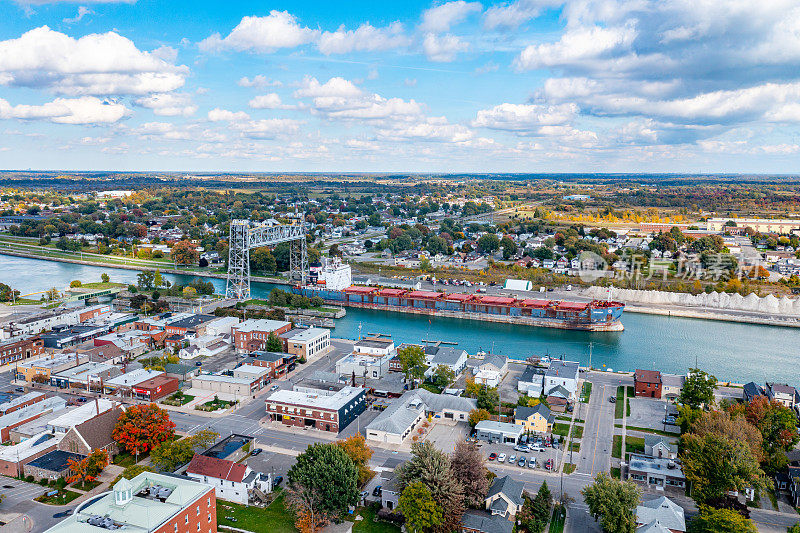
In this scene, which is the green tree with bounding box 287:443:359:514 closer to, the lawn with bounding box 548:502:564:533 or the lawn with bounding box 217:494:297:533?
the lawn with bounding box 217:494:297:533

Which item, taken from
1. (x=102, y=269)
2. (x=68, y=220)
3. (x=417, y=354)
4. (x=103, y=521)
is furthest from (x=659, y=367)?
(x=68, y=220)

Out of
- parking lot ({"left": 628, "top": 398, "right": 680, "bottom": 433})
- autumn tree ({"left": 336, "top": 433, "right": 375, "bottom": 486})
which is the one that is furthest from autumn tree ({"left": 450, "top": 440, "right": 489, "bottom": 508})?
parking lot ({"left": 628, "top": 398, "right": 680, "bottom": 433})

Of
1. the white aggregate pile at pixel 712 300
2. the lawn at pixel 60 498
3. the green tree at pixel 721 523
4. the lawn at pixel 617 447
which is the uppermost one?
the white aggregate pile at pixel 712 300

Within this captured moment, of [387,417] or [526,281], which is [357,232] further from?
[387,417]

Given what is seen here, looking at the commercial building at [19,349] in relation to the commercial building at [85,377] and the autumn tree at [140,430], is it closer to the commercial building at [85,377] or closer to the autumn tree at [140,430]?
the commercial building at [85,377]

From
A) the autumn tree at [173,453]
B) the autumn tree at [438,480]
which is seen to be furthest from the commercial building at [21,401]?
the autumn tree at [438,480]

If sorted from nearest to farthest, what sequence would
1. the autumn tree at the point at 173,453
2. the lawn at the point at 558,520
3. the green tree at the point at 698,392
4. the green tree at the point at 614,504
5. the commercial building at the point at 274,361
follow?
the green tree at the point at 614,504 → the lawn at the point at 558,520 → the autumn tree at the point at 173,453 → the green tree at the point at 698,392 → the commercial building at the point at 274,361
